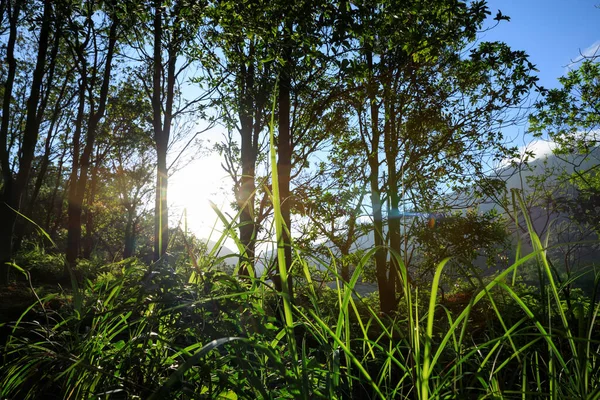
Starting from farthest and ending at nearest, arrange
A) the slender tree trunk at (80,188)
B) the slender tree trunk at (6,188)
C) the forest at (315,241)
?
the slender tree trunk at (80,188) → the slender tree trunk at (6,188) → the forest at (315,241)

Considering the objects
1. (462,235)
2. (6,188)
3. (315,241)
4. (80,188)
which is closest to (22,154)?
(6,188)

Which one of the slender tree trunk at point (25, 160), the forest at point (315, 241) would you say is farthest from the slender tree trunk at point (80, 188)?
the slender tree trunk at point (25, 160)

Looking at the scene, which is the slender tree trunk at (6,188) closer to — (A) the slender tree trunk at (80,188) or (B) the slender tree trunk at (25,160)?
(B) the slender tree trunk at (25,160)

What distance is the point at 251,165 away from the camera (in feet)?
38.2

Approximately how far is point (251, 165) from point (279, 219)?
36.5ft

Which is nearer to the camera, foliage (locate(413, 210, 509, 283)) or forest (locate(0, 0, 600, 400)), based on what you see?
forest (locate(0, 0, 600, 400))

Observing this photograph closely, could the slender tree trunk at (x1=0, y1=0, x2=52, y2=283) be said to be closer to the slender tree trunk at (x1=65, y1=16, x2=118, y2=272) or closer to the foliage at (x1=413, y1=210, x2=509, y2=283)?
the slender tree trunk at (x1=65, y1=16, x2=118, y2=272)

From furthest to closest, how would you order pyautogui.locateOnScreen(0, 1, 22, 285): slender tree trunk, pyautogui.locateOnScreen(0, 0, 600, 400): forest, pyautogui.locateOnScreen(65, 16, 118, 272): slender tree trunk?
1. pyautogui.locateOnScreen(65, 16, 118, 272): slender tree trunk
2. pyautogui.locateOnScreen(0, 1, 22, 285): slender tree trunk
3. pyautogui.locateOnScreen(0, 0, 600, 400): forest

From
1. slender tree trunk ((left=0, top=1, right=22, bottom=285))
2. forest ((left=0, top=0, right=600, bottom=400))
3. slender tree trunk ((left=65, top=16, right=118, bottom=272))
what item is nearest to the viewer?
forest ((left=0, top=0, right=600, bottom=400))

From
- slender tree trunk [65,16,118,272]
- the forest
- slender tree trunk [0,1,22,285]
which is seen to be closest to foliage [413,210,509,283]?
the forest

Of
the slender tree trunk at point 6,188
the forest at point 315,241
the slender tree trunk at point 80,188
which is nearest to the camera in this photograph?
the forest at point 315,241

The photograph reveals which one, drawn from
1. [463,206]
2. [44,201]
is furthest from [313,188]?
[44,201]

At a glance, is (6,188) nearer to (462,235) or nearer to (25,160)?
(25,160)

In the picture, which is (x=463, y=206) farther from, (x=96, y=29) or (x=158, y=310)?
(x=96, y=29)
